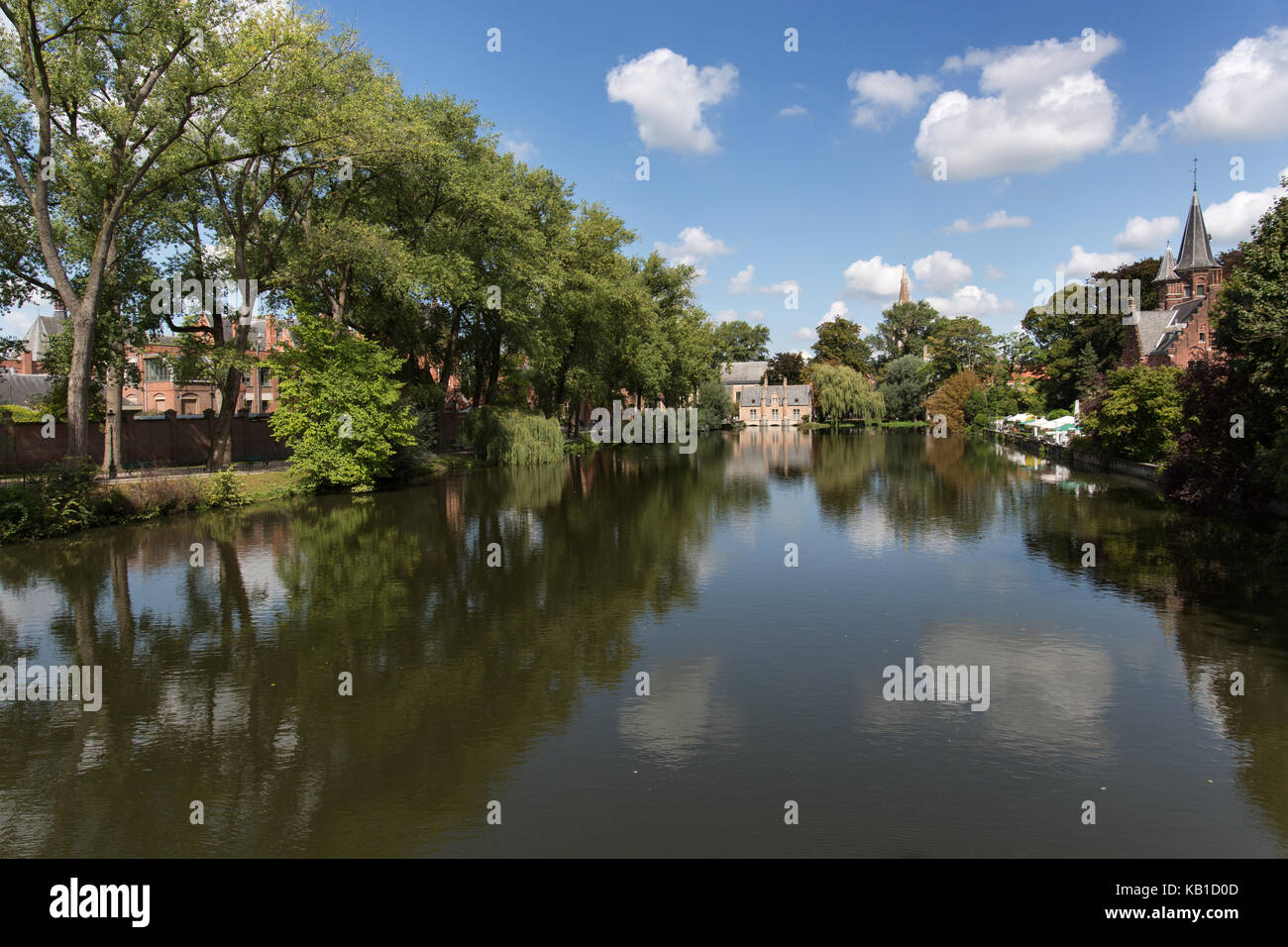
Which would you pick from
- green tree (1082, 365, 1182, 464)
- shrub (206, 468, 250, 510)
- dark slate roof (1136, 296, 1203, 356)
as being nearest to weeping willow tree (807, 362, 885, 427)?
dark slate roof (1136, 296, 1203, 356)

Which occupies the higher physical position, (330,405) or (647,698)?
(330,405)

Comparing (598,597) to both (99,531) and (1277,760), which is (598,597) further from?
(99,531)

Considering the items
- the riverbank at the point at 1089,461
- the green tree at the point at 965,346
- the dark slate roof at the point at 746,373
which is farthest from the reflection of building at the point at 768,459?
the dark slate roof at the point at 746,373

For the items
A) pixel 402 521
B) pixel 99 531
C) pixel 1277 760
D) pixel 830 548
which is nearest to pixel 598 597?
pixel 830 548

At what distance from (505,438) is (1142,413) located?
1169 inches

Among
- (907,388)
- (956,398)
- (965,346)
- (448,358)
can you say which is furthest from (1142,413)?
(965,346)

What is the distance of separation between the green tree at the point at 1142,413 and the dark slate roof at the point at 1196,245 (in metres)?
37.7

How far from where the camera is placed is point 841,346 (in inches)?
4624

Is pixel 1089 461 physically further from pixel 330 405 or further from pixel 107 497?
pixel 107 497

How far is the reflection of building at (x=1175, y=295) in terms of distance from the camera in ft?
198

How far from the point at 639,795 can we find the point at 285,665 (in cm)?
591

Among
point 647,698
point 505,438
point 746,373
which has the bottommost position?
point 647,698

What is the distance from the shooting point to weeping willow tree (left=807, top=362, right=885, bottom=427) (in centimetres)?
9694

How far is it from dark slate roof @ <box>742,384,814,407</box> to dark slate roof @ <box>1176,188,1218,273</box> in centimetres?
5427
